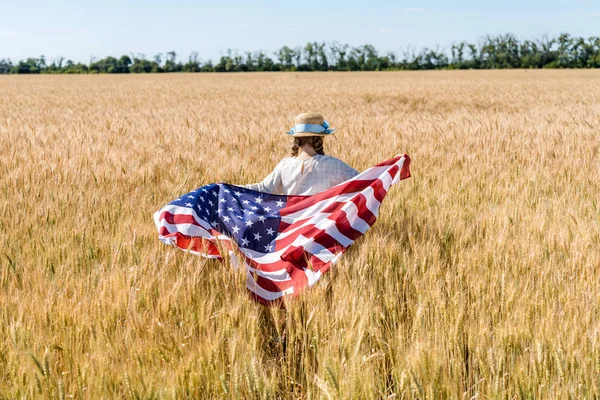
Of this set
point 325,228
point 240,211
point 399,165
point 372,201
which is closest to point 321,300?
point 325,228

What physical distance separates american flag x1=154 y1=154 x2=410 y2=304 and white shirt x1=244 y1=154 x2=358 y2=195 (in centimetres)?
15

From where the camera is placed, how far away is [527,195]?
365cm

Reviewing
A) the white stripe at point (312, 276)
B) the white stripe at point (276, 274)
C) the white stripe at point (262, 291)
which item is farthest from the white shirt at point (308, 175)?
the white stripe at point (262, 291)

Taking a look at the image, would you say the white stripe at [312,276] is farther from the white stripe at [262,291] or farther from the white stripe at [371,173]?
the white stripe at [371,173]

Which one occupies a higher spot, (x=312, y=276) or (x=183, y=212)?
(x=183, y=212)

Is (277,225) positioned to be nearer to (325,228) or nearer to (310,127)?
(325,228)

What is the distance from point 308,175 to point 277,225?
0.41m

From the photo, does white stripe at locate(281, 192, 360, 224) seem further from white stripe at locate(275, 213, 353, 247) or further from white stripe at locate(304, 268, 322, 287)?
white stripe at locate(304, 268, 322, 287)

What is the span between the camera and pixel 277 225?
3.15 metres

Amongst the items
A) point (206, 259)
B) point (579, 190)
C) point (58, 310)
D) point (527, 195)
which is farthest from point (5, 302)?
point (579, 190)

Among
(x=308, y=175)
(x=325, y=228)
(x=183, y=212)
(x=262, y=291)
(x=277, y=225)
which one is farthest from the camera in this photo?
(x=308, y=175)

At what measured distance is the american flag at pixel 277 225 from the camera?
2.55 m

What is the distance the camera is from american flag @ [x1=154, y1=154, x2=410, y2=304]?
8.36 ft

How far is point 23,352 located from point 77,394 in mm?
207
